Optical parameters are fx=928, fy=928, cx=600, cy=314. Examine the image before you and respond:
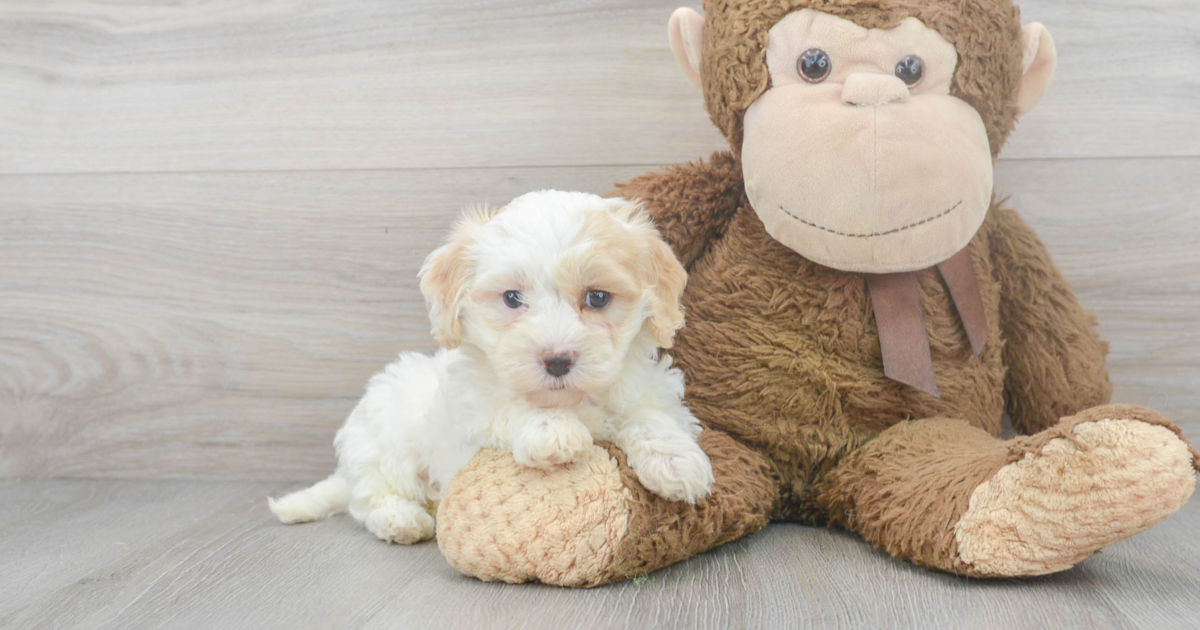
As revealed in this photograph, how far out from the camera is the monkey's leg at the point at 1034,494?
0.98 metres

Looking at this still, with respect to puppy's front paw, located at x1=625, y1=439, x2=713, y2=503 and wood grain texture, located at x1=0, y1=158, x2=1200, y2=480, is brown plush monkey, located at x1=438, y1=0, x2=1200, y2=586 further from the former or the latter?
wood grain texture, located at x1=0, y1=158, x2=1200, y2=480

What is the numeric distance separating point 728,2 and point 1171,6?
838 mm

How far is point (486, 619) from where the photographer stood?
3.29ft

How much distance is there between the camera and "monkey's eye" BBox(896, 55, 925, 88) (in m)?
1.25

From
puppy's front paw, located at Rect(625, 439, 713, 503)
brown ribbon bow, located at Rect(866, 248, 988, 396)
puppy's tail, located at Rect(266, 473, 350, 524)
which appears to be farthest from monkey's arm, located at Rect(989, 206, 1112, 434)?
puppy's tail, located at Rect(266, 473, 350, 524)

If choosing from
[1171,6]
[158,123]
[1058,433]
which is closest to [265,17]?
[158,123]

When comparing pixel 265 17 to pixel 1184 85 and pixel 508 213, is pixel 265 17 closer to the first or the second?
pixel 508 213

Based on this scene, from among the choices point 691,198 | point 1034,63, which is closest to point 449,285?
point 691,198

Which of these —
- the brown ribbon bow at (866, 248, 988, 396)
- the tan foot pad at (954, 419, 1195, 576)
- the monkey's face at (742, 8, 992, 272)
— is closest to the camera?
the tan foot pad at (954, 419, 1195, 576)

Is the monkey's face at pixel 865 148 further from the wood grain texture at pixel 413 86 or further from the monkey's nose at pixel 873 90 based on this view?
the wood grain texture at pixel 413 86

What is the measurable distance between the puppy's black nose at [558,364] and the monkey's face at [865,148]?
393 mm

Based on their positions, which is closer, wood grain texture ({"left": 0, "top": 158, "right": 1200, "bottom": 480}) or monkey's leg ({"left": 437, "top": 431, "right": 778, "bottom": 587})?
monkey's leg ({"left": 437, "top": 431, "right": 778, "bottom": 587})

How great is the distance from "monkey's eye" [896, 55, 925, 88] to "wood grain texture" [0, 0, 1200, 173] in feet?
1.51

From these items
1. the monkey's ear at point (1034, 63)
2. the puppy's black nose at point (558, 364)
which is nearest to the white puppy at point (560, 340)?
the puppy's black nose at point (558, 364)
